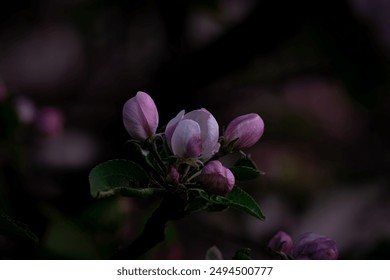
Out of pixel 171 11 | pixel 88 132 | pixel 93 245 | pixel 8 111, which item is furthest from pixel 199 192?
pixel 88 132

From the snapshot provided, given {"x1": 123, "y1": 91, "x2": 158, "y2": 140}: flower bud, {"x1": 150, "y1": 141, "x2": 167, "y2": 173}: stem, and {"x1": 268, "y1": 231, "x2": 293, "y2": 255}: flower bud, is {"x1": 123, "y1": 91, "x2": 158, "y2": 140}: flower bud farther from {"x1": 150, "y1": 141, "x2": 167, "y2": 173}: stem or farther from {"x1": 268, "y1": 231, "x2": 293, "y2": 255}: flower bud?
{"x1": 268, "y1": 231, "x2": 293, "y2": 255}: flower bud

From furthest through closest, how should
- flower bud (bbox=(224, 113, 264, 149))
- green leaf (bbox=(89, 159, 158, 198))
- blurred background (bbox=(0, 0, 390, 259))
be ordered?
blurred background (bbox=(0, 0, 390, 259)) → flower bud (bbox=(224, 113, 264, 149)) → green leaf (bbox=(89, 159, 158, 198))

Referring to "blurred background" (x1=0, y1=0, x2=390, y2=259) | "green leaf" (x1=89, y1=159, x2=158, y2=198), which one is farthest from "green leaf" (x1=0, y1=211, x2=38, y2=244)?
"blurred background" (x1=0, y1=0, x2=390, y2=259)

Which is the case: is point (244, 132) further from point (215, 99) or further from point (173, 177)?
point (215, 99)

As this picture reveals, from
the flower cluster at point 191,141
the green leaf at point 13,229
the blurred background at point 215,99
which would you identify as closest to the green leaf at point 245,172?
the flower cluster at point 191,141

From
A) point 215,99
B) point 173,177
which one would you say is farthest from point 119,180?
point 215,99

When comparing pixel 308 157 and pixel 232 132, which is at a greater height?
pixel 308 157

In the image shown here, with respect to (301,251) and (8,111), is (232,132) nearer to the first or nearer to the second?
(301,251)
